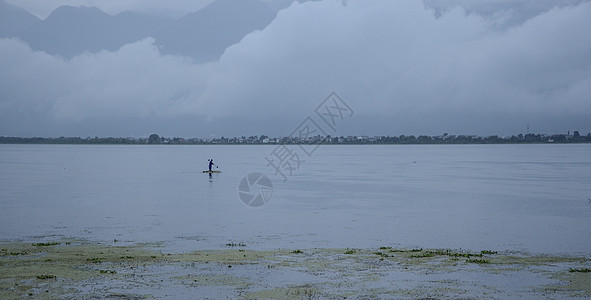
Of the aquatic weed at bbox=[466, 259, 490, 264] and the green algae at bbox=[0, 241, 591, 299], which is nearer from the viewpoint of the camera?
the green algae at bbox=[0, 241, 591, 299]

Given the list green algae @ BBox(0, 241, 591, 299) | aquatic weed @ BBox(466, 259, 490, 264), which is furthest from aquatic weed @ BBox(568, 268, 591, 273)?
aquatic weed @ BBox(466, 259, 490, 264)

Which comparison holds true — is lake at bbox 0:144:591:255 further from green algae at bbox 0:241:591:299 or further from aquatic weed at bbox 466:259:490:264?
aquatic weed at bbox 466:259:490:264

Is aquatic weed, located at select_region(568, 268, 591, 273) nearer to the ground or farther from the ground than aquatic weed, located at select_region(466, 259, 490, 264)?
farther from the ground

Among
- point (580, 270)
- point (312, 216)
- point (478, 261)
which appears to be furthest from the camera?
point (312, 216)

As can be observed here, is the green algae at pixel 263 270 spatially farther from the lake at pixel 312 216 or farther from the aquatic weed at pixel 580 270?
the lake at pixel 312 216

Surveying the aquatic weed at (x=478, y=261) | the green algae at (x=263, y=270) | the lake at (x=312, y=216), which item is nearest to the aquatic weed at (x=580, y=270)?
the green algae at (x=263, y=270)

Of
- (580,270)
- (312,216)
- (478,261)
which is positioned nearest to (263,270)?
(478,261)

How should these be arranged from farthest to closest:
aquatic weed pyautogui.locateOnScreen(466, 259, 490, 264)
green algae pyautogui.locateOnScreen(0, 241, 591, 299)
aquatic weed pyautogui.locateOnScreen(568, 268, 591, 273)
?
aquatic weed pyautogui.locateOnScreen(466, 259, 490, 264) → aquatic weed pyautogui.locateOnScreen(568, 268, 591, 273) → green algae pyautogui.locateOnScreen(0, 241, 591, 299)

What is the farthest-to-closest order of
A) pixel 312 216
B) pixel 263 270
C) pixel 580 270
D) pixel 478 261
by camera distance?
pixel 312 216, pixel 478 261, pixel 263 270, pixel 580 270

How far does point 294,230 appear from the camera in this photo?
3152cm

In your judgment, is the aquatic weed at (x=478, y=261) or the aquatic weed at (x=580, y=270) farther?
the aquatic weed at (x=478, y=261)

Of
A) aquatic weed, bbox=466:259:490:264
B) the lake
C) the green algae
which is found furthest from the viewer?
the lake

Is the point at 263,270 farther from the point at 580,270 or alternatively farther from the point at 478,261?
the point at 580,270

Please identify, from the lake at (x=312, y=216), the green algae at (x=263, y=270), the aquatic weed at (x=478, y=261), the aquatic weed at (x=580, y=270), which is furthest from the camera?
the lake at (x=312, y=216)
